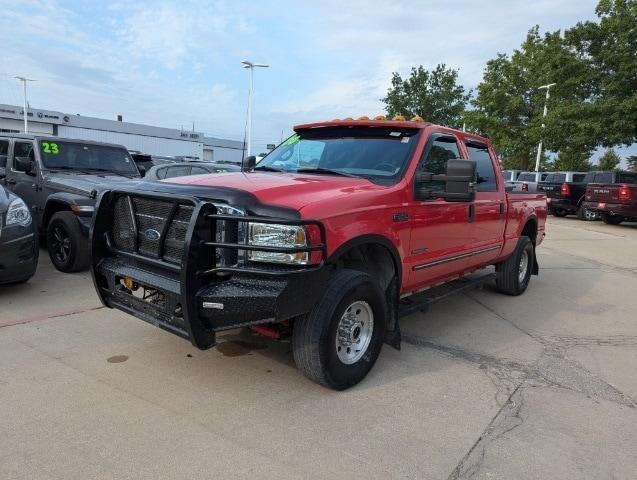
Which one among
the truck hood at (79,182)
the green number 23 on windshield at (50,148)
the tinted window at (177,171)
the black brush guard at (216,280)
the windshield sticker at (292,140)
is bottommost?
the black brush guard at (216,280)

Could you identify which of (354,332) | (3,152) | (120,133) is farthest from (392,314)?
(120,133)

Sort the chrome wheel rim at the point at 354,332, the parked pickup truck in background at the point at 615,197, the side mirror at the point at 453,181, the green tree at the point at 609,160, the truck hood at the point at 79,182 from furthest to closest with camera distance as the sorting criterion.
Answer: the green tree at the point at 609,160
the parked pickup truck in background at the point at 615,197
the truck hood at the point at 79,182
the side mirror at the point at 453,181
the chrome wheel rim at the point at 354,332

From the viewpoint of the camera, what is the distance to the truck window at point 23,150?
26.1ft

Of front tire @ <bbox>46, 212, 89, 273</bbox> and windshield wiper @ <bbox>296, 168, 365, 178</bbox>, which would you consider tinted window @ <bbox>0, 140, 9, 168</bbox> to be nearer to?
front tire @ <bbox>46, 212, 89, 273</bbox>

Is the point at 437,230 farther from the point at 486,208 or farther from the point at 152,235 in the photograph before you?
the point at 152,235

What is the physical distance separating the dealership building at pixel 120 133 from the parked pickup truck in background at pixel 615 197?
4667 cm

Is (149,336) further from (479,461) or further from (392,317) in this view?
(479,461)

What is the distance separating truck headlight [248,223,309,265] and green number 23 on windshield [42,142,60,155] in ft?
20.1

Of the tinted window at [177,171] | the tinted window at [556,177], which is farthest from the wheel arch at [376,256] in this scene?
the tinted window at [556,177]

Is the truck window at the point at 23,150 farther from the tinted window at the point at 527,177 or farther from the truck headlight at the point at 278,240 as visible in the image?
the tinted window at the point at 527,177

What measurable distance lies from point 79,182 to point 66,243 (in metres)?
0.90

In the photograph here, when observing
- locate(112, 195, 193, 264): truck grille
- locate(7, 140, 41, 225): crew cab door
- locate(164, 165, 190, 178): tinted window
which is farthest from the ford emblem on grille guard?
locate(164, 165, 190, 178): tinted window

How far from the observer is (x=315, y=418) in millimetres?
3324

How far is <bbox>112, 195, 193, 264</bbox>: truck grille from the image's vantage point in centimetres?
343
